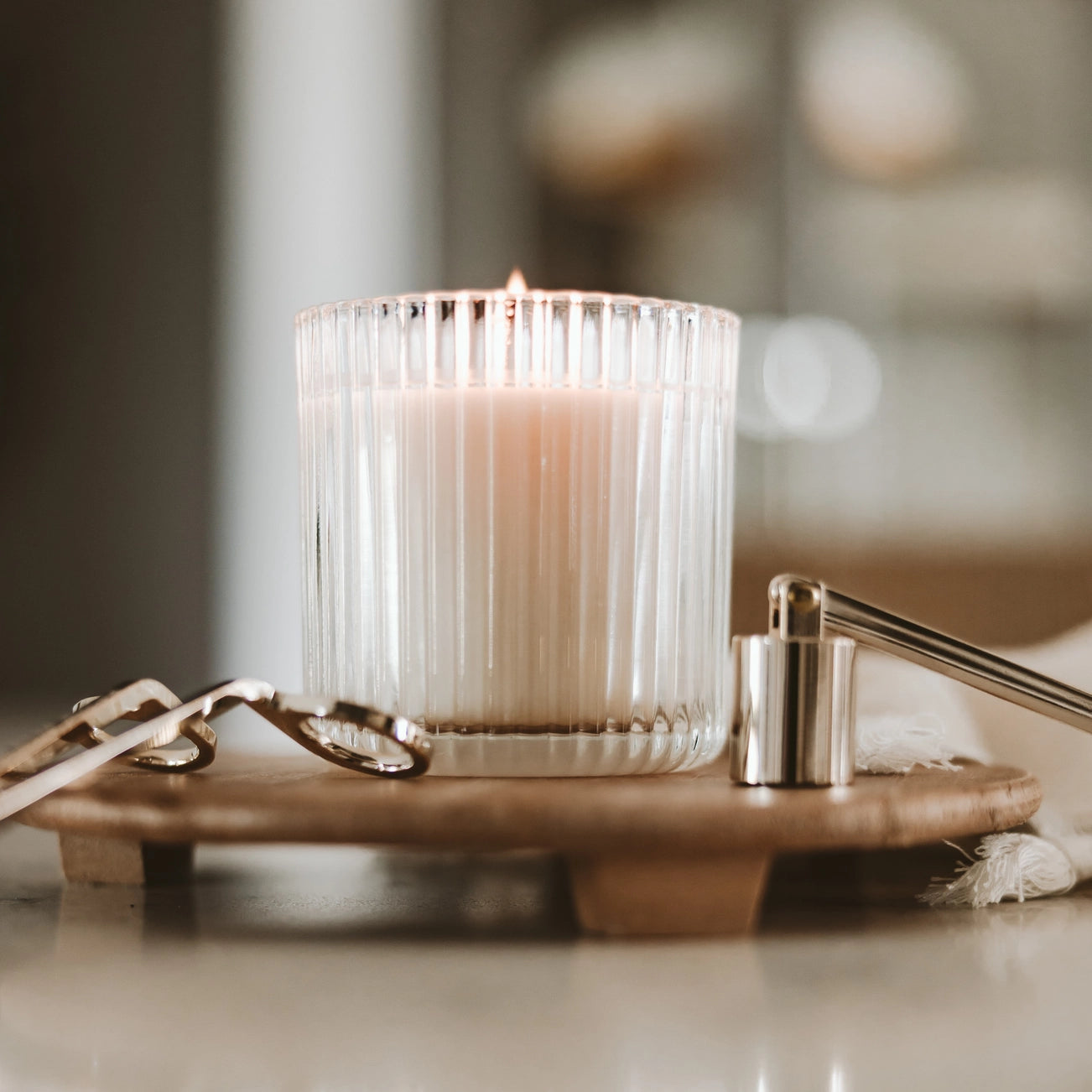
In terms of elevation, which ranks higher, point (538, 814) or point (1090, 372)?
point (1090, 372)

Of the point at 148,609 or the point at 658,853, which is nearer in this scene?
the point at 658,853

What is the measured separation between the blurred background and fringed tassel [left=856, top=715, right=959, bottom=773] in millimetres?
342

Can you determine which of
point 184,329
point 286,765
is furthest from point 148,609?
point 286,765

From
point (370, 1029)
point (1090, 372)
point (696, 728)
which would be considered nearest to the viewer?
point (370, 1029)

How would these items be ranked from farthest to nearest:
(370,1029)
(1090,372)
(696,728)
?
(1090,372), (696,728), (370,1029)

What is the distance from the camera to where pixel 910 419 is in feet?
2.29

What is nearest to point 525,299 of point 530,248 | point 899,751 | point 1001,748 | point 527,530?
point 527,530

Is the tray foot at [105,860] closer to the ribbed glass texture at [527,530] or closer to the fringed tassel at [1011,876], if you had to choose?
the ribbed glass texture at [527,530]

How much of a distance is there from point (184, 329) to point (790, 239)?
14.2 inches

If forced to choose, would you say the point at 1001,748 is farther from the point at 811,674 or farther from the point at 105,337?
the point at 105,337

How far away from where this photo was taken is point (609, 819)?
0.25 metres

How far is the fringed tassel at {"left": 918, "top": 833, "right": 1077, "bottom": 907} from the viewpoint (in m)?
0.33

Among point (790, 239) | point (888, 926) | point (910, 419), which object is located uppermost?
point (790, 239)

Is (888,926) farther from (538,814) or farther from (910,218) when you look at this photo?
(910,218)
